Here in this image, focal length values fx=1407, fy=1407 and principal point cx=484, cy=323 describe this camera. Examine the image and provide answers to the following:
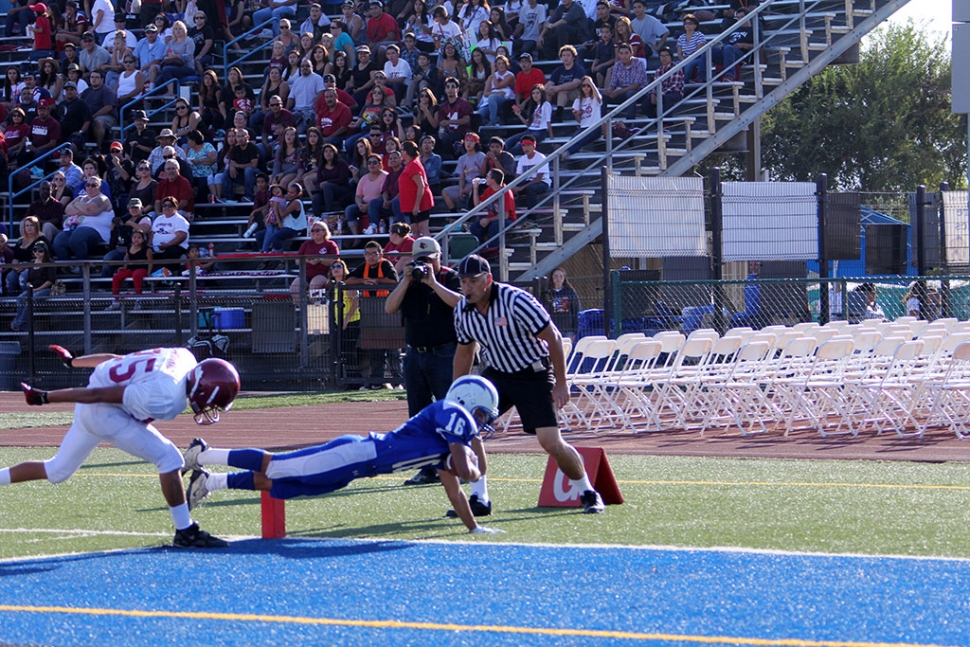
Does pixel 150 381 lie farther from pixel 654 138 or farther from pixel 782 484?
pixel 654 138

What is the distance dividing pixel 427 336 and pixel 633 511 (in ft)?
7.35

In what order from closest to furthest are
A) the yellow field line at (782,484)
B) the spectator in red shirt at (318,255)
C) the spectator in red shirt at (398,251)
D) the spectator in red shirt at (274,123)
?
the yellow field line at (782,484) → the spectator in red shirt at (398,251) → the spectator in red shirt at (318,255) → the spectator in red shirt at (274,123)

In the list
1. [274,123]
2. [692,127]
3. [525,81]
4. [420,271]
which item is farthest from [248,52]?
[420,271]

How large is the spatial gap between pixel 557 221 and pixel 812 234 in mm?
3721

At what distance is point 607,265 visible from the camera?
58.0 ft

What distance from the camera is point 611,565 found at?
23.6 feet

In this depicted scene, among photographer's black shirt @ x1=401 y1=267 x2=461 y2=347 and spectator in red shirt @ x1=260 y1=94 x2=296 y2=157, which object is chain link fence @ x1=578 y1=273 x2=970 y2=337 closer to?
photographer's black shirt @ x1=401 y1=267 x2=461 y2=347

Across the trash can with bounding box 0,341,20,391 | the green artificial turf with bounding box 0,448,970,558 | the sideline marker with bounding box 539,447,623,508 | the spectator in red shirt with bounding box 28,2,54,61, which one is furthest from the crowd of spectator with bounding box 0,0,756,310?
the sideline marker with bounding box 539,447,623,508

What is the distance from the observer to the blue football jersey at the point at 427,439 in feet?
25.8

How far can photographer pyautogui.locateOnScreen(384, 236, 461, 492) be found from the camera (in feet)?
34.0

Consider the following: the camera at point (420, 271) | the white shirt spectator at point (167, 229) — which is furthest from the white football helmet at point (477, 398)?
the white shirt spectator at point (167, 229)

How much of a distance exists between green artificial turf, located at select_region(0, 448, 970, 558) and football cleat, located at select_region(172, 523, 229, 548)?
1.47 feet

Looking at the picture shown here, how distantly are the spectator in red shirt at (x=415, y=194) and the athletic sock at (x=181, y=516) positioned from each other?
42.3 feet

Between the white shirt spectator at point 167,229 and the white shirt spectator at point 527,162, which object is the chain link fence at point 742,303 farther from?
the white shirt spectator at point 167,229
